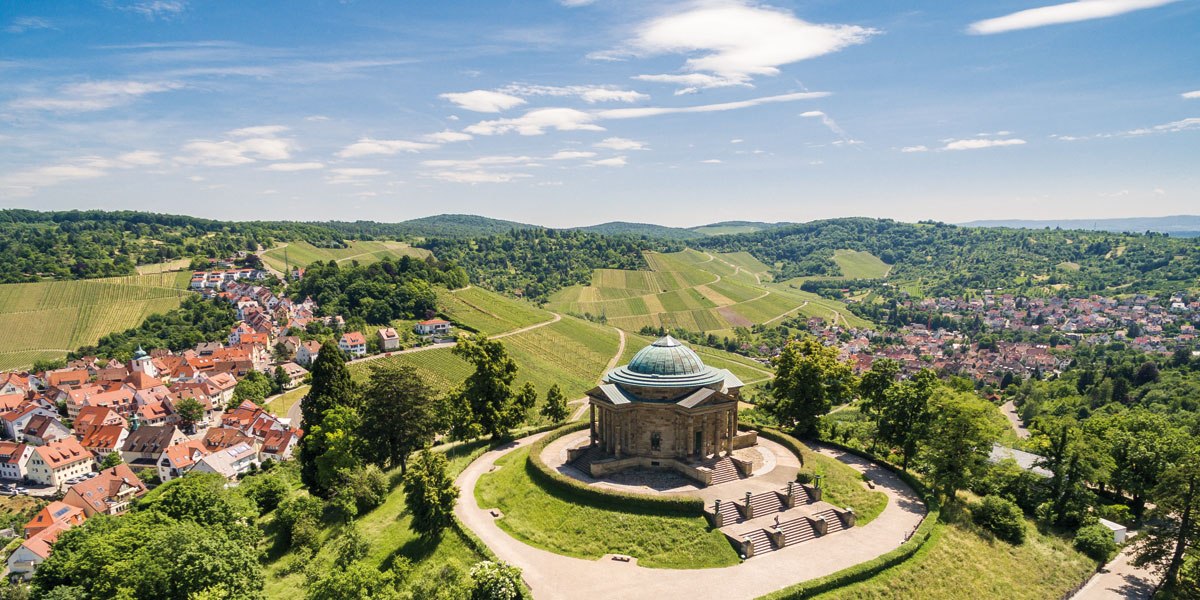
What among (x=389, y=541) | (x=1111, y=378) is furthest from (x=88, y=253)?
(x=1111, y=378)

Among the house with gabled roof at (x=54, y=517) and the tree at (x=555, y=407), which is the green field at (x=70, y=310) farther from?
the tree at (x=555, y=407)

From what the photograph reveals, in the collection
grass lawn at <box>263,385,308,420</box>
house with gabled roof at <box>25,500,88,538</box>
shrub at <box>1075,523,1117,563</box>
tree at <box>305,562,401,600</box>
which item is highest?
tree at <box>305,562,401,600</box>

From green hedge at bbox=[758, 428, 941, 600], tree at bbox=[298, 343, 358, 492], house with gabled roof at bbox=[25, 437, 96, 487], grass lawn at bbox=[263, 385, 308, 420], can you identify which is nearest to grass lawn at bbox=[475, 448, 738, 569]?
green hedge at bbox=[758, 428, 941, 600]

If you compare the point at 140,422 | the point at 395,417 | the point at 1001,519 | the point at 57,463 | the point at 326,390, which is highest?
the point at 326,390

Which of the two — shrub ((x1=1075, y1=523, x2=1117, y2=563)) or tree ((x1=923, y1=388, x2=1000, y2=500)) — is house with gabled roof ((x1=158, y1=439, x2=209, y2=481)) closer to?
tree ((x1=923, y1=388, x2=1000, y2=500))

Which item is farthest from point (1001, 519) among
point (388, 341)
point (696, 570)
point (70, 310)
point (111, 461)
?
point (70, 310)

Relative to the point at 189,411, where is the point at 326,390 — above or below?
above

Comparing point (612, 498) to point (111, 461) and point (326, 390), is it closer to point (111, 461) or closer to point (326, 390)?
point (326, 390)

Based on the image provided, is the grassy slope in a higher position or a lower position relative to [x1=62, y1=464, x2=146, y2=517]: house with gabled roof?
higher
